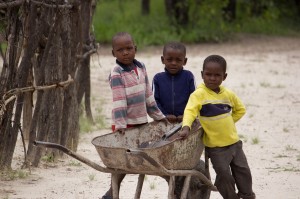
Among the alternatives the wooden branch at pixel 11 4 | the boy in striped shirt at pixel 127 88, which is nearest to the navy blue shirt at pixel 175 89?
the boy in striped shirt at pixel 127 88

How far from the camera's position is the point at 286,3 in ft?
79.5

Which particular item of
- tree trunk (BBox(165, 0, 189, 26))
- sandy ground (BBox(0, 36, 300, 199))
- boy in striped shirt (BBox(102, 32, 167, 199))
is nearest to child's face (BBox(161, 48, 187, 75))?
boy in striped shirt (BBox(102, 32, 167, 199))

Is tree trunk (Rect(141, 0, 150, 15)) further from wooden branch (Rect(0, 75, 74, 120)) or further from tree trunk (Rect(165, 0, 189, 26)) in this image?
wooden branch (Rect(0, 75, 74, 120))

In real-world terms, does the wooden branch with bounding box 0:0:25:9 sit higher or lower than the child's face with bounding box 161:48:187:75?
higher

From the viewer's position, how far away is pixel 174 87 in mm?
5508

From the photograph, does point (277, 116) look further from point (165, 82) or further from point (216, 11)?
point (216, 11)

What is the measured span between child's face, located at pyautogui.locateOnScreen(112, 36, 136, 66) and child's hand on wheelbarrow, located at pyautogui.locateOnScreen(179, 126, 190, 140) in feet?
2.42

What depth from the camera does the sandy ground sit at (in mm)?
6602

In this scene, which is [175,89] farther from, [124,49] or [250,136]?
[250,136]

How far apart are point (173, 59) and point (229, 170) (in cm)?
89

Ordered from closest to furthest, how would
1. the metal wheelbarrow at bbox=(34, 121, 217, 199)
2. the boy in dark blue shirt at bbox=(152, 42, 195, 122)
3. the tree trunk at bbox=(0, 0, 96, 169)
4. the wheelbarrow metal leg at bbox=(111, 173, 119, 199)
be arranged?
the metal wheelbarrow at bbox=(34, 121, 217, 199) → the wheelbarrow metal leg at bbox=(111, 173, 119, 199) → the boy in dark blue shirt at bbox=(152, 42, 195, 122) → the tree trunk at bbox=(0, 0, 96, 169)

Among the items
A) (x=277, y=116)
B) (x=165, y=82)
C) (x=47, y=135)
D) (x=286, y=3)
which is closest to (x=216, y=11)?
(x=286, y=3)

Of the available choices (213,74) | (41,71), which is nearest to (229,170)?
(213,74)

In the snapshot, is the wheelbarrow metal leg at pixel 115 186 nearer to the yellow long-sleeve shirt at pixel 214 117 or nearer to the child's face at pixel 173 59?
the yellow long-sleeve shirt at pixel 214 117
